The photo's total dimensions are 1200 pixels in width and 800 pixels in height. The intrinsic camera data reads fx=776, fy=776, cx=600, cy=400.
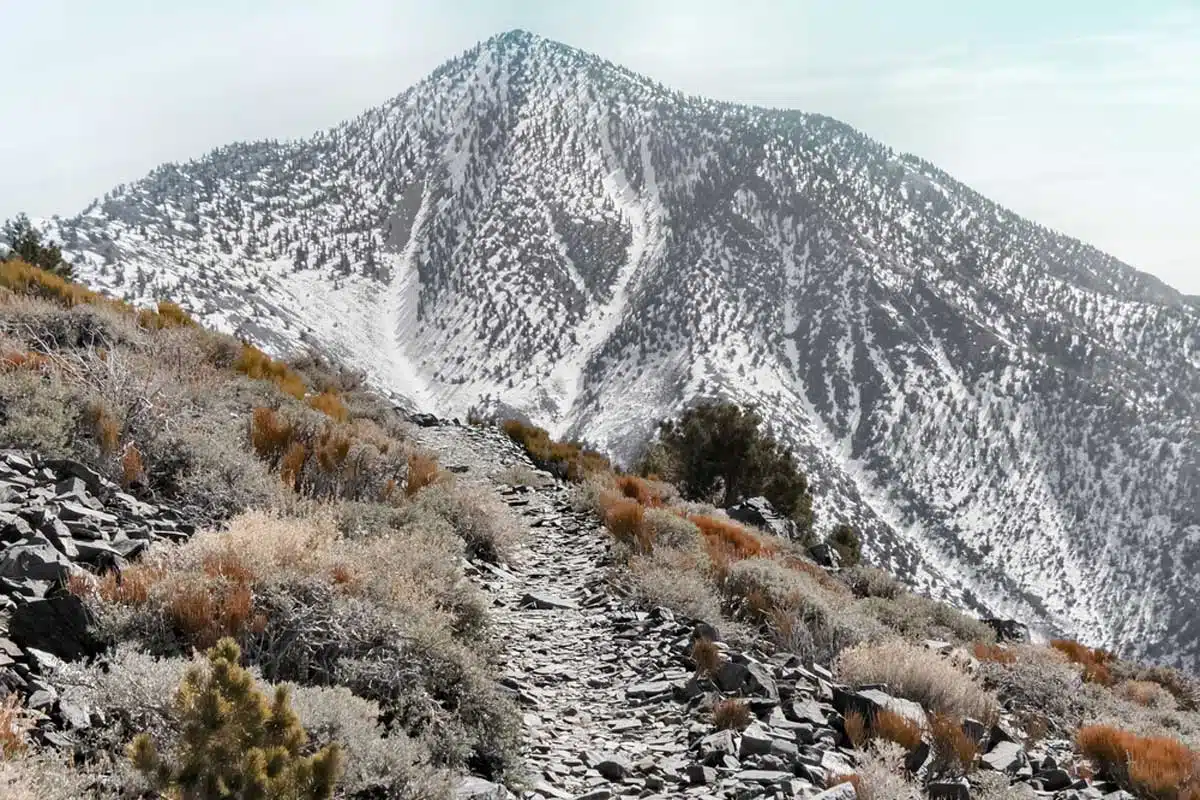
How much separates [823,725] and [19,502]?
262 inches

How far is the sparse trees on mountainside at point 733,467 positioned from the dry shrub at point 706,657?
56.8 feet

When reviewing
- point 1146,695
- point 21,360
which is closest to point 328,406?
point 21,360

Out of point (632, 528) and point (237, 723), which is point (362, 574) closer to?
point (237, 723)

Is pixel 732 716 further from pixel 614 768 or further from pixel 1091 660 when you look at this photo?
pixel 1091 660

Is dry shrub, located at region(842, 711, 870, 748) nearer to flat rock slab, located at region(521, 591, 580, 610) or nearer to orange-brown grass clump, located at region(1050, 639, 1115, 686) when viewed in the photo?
flat rock slab, located at region(521, 591, 580, 610)

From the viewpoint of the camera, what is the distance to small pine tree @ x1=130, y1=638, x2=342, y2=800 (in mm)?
2885

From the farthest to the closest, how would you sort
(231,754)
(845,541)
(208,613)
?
(845,541)
(208,613)
(231,754)

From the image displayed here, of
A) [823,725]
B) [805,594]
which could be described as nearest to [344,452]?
[805,594]

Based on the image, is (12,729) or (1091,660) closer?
(12,729)

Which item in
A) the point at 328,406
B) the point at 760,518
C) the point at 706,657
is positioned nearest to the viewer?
the point at 706,657

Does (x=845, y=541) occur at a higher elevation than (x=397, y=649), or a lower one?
lower

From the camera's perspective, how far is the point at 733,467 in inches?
995

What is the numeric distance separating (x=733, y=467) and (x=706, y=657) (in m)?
18.3

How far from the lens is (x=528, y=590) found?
9.91 m
